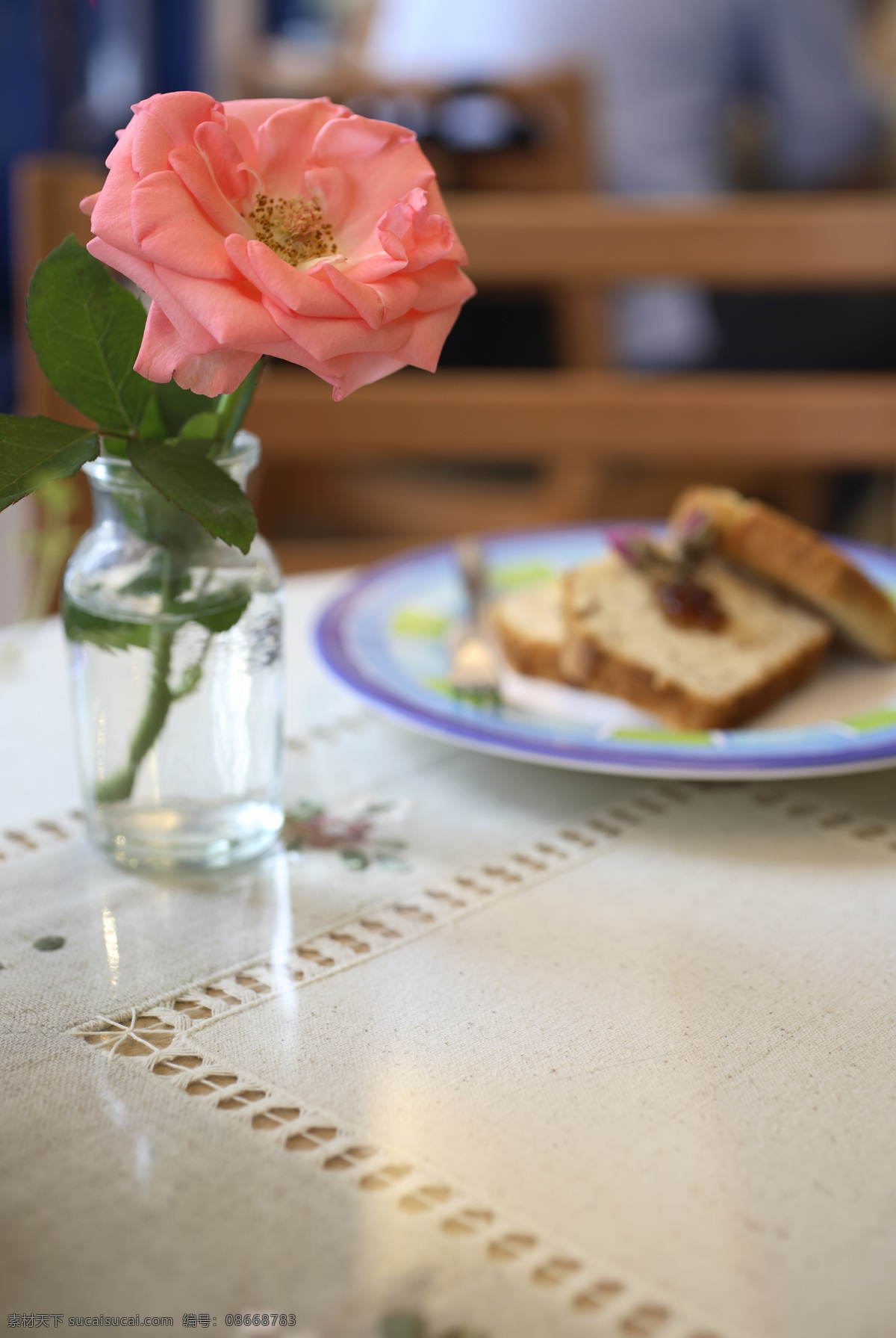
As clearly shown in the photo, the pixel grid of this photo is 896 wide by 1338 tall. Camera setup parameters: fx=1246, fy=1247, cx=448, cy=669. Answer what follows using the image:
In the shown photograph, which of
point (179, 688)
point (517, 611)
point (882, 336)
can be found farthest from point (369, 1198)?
point (882, 336)

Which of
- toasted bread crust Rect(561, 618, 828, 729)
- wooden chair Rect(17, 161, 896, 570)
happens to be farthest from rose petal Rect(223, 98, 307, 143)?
wooden chair Rect(17, 161, 896, 570)

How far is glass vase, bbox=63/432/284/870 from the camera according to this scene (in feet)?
1.95

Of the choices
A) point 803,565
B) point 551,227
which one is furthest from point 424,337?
point 551,227

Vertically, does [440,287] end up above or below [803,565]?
above

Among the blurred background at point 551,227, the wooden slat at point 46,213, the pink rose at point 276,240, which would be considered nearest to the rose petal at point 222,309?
the pink rose at point 276,240

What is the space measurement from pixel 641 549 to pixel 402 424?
711 mm

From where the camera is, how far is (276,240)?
49cm

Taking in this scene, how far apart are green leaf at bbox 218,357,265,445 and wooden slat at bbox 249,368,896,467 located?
101 cm

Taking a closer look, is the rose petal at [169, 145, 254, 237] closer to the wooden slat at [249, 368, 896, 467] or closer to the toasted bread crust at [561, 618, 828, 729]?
the toasted bread crust at [561, 618, 828, 729]

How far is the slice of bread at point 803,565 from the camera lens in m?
0.91

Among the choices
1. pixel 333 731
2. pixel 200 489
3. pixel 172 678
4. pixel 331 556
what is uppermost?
pixel 200 489

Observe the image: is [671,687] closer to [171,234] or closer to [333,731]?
[333,731]

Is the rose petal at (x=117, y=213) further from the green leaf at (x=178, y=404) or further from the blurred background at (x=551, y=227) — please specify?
the blurred background at (x=551, y=227)

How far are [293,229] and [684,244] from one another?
3.93 ft
